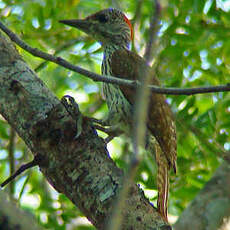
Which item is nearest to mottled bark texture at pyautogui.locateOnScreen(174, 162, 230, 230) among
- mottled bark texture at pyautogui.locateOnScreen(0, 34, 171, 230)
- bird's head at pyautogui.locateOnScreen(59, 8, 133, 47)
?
mottled bark texture at pyautogui.locateOnScreen(0, 34, 171, 230)

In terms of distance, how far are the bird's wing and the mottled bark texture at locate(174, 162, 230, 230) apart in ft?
1.38

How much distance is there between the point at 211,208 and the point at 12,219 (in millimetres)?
2737

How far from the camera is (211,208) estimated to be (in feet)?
12.9

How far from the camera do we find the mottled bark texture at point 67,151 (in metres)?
2.49

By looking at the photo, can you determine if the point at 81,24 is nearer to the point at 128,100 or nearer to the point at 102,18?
the point at 102,18

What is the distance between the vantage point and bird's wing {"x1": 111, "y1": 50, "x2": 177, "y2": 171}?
3.83m

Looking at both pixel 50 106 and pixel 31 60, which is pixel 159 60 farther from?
pixel 50 106

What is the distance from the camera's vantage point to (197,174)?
4.25 m

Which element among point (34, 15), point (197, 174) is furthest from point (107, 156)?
point (34, 15)

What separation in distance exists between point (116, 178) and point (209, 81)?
2221 millimetres

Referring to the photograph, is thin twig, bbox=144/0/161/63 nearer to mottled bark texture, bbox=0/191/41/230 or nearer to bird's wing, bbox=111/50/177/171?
mottled bark texture, bbox=0/191/41/230

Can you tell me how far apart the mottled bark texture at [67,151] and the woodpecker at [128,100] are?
72 centimetres

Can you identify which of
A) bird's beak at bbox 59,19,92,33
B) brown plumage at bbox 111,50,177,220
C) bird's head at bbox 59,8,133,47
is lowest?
brown plumage at bbox 111,50,177,220

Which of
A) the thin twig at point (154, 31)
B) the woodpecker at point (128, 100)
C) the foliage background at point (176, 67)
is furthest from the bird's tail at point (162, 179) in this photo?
the thin twig at point (154, 31)
